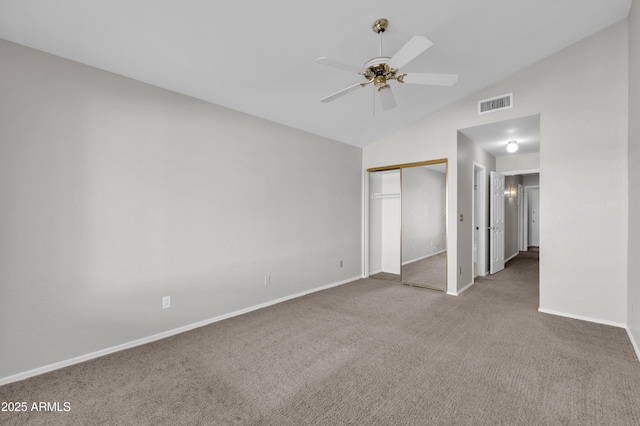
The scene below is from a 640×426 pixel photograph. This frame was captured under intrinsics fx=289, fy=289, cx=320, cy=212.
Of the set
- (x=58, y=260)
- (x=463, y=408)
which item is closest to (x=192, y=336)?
(x=58, y=260)

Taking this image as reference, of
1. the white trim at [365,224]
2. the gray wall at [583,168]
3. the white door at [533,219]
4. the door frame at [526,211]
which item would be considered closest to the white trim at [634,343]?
the gray wall at [583,168]

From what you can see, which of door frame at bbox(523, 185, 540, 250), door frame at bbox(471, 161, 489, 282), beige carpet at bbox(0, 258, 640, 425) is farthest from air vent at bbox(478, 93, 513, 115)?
door frame at bbox(523, 185, 540, 250)

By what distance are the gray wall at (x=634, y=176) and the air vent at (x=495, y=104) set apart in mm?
1139

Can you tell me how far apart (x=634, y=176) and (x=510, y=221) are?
5156 millimetres

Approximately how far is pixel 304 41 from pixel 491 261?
214 inches

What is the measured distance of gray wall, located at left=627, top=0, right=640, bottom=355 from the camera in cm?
262

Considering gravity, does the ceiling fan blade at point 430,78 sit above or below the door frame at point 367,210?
above

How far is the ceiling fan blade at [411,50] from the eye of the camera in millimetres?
1866

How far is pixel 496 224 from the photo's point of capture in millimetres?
5992

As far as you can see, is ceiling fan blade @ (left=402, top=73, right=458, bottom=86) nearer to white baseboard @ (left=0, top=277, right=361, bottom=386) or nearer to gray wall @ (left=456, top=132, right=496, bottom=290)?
gray wall @ (left=456, top=132, right=496, bottom=290)

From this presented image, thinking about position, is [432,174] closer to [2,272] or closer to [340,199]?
[340,199]

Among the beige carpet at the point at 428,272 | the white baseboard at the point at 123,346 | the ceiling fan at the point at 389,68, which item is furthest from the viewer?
the beige carpet at the point at 428,272

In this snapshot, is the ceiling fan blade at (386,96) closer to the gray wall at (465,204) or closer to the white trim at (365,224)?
the gray wall at (465,204)

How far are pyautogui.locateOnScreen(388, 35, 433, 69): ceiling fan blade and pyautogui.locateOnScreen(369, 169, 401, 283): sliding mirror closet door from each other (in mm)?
3476
